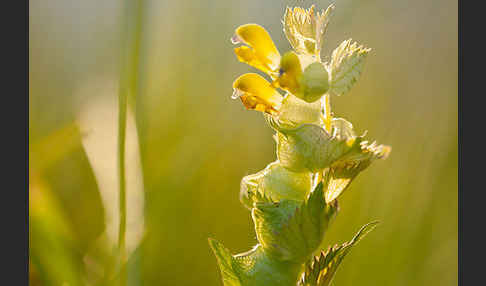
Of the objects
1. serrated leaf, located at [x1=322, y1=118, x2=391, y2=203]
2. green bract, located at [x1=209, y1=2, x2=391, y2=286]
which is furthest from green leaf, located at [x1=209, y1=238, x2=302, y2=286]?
serrated leaf, located at [x1=322, y1=118, x2=391, y2=203]

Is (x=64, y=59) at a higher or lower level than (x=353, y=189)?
higher

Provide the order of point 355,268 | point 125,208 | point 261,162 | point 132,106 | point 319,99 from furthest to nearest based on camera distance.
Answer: point 261,162, point 355,268, point 132,106, point 125,208, point 319,99

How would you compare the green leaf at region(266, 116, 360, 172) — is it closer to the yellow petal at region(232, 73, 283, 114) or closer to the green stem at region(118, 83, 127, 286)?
the yellow petal at region(232, 73, 283, 114)

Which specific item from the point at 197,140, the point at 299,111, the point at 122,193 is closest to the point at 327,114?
the point at 299,111

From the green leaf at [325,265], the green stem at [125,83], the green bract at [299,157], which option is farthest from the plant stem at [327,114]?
the green stem at [125,83]

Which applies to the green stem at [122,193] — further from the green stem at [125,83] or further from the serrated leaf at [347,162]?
the serrated leaf at [347,162]

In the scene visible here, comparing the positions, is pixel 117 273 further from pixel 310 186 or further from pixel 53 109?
pixel 53 109

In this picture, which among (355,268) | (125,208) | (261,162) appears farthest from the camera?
(261,162)

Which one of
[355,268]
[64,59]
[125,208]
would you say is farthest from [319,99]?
[64,59]
